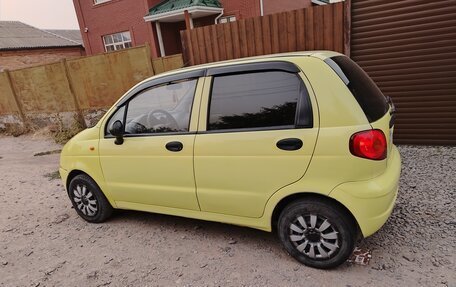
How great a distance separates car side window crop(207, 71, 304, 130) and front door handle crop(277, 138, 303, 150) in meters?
0.13

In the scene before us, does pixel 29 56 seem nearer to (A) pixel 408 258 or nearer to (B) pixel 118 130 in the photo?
(B) pixel 118 130

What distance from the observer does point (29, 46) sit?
23.8 m

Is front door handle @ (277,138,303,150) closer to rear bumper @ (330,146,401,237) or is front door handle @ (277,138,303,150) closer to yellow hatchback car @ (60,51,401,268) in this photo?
yellow hatchback car @ (60,51,401,268)

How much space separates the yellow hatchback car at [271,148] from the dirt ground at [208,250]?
1.02 feet

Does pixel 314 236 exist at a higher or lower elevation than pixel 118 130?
lower

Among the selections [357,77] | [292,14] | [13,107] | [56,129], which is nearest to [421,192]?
[357,77]

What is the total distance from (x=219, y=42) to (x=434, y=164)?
4263 millimetres

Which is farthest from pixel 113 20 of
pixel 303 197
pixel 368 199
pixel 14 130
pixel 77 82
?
pixel 368 199

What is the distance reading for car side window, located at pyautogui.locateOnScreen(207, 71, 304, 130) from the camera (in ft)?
8.70

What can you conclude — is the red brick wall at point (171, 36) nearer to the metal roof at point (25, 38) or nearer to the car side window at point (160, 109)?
the car side window at point (160, 109)

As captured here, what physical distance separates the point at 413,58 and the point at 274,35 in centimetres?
229

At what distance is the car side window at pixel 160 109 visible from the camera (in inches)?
124

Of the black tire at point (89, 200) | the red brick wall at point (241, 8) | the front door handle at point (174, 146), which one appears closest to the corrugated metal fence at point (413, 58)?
the front door handle at point (174, 146)

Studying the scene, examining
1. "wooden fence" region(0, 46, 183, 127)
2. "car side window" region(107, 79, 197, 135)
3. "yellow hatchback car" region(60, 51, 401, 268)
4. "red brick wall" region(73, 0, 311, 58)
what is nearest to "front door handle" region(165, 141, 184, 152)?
"yellow hatchback car" region(60, 51, 401, 268)
